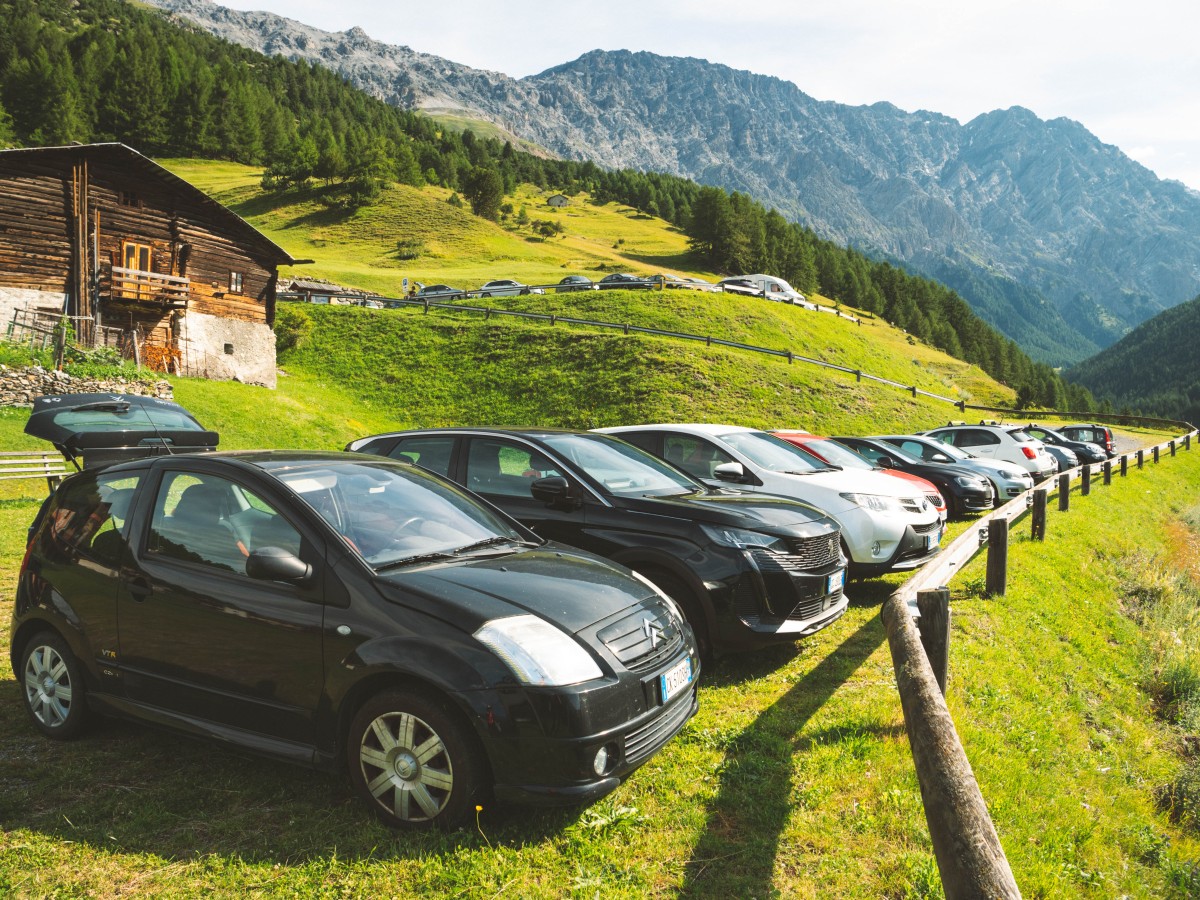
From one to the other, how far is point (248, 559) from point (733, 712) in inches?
125

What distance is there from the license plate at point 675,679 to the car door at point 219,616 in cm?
164

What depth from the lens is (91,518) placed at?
4.62 metres

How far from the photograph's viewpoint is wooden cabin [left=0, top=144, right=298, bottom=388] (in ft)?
84.9

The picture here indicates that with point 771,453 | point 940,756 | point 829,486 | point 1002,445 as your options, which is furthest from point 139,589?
point 1002,445

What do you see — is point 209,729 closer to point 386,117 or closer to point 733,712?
point 733,712

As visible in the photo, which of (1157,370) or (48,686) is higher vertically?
(1157,370)

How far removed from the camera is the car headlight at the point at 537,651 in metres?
3.35

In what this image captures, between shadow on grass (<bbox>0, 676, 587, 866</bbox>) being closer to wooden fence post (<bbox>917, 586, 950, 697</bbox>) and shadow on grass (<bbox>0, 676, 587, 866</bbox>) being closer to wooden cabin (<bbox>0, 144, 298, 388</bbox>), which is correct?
wooden fence post (<bbox>917, 586, 950, 697</bbox>)

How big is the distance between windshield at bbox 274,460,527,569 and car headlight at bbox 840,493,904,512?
480 centimetres

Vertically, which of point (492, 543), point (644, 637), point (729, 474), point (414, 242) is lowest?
point (644, 637)

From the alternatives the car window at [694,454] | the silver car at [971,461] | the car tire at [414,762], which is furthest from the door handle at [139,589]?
the silver car at [971,461]

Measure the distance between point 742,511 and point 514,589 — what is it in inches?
108

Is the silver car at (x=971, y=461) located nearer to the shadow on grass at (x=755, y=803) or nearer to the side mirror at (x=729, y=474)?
the side mirror at (x=729, y=474)

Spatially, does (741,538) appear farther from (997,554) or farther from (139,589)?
(997,554)
